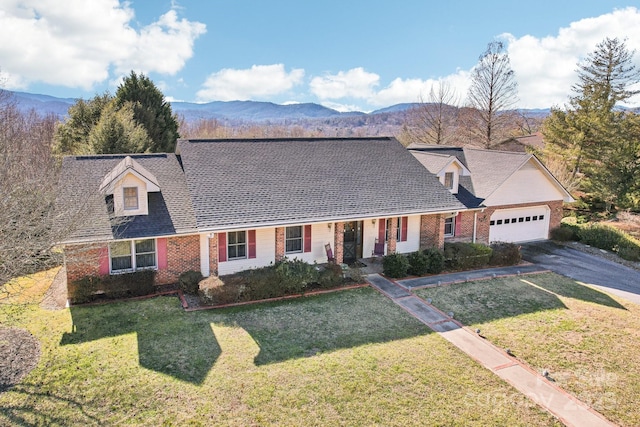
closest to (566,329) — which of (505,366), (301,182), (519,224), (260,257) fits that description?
(505,366)

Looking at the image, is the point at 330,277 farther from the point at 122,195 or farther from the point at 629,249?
the point at 629,249

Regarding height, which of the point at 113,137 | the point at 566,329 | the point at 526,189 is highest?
the point at 113,137

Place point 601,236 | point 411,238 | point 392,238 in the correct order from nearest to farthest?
point 392,238 < point 411,238 < point 601,236

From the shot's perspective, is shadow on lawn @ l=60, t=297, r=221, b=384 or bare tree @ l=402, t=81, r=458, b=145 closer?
shadow on lawn @ l=60, t=297, r=221, b=384

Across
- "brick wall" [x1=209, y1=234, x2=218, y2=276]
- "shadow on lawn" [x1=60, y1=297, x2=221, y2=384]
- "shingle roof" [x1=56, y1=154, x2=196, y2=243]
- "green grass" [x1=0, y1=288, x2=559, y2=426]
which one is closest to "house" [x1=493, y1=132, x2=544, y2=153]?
"shingle roof" [x1=56, y1=154, x2=196, y2=243]

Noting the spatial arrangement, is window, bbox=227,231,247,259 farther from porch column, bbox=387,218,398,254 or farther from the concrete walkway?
porch column, bbox=387,218,398,254

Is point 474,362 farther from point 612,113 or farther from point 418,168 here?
point 612,113
